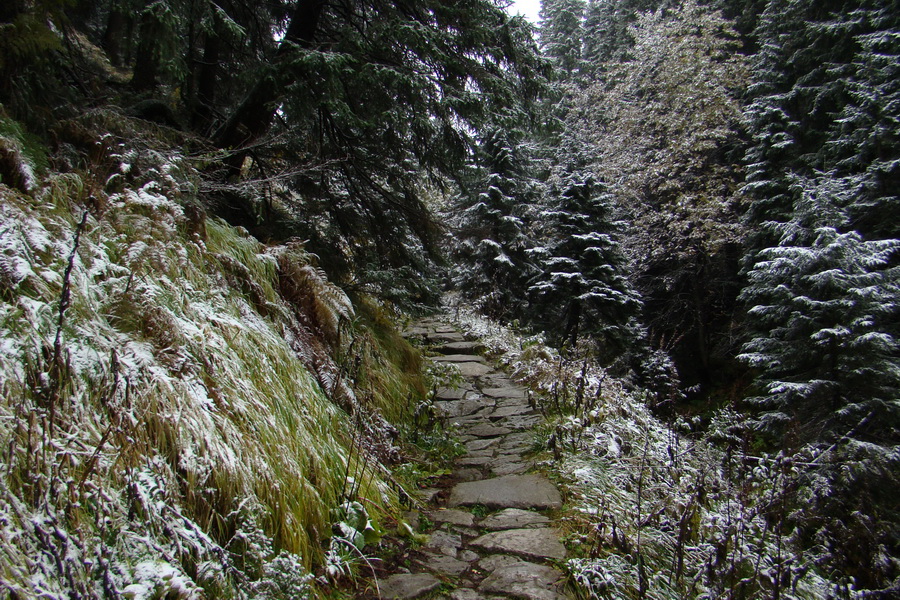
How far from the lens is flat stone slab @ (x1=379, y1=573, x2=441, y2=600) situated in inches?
90.5

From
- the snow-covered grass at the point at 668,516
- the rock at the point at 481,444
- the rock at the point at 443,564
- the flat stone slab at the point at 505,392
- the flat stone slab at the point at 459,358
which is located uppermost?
the snow-covered grass at the point at 668,516

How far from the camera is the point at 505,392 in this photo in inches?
277

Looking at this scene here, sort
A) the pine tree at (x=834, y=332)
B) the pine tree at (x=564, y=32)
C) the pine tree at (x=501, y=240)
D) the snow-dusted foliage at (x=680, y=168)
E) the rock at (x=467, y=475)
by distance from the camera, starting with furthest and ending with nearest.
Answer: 1. the pine tree at (x=564, y=32)
2. the pine tree at (x=501, y=240)
3. the snow-dusted foliage at (x=680, y=168)
4. the pine tree at (x=834, y=332)
5. the rock at (x=467, y=475)

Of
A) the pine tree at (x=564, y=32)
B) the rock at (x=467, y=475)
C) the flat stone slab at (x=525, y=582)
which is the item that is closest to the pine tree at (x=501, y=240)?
the pine tree at (x=564, y=32)

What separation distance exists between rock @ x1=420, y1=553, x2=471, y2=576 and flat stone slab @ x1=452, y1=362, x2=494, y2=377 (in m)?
5.07

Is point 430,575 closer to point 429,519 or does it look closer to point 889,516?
point 429,519

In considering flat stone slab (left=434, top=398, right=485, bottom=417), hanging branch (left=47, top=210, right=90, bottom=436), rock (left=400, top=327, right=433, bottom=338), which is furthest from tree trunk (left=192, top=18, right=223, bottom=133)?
rock (left=400, top=327, right=433, bottom=338)

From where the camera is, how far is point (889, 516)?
11.7 ft

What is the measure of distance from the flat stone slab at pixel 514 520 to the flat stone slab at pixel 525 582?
51 cm

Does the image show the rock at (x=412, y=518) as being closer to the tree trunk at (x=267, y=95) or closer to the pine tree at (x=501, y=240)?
the tree trunk at (x=267, y=95)

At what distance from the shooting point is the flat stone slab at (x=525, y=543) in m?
2.73

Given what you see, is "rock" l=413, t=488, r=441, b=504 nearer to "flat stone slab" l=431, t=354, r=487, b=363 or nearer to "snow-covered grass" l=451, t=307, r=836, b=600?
"snow-covered grass" l=451, t=307, r=836, b=600

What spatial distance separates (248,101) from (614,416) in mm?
5189

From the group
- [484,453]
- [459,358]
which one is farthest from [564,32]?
[484,453]
